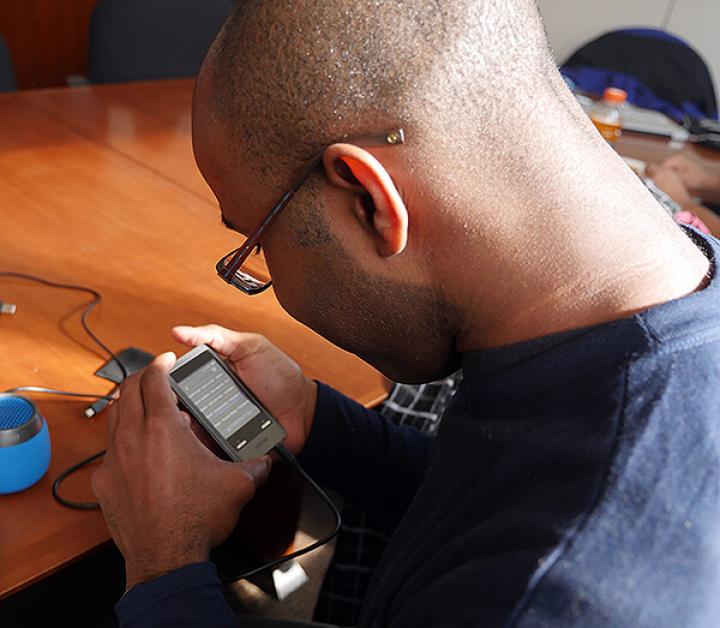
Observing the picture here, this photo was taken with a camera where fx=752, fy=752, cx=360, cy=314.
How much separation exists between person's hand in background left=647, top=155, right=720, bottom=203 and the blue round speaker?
1.68 m

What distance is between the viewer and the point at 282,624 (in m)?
0.93

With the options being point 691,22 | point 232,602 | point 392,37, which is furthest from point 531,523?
point 691,22

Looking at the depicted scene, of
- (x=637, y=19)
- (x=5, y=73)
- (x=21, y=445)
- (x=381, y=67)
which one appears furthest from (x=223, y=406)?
(x=637, y=19)

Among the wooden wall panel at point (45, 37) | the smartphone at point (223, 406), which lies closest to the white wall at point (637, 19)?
the wooden wall panel at point (45, 37)

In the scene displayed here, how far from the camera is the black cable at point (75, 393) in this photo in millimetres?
800

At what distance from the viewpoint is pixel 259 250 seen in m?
0.72

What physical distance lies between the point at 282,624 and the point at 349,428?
26 cm

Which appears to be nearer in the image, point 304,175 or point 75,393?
point 304,175

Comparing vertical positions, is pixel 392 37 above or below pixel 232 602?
above

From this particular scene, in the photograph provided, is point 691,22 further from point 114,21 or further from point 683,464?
point 683,464

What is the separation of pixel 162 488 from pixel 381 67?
0.47 metres

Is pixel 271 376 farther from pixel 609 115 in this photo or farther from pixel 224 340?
pixel 609 115

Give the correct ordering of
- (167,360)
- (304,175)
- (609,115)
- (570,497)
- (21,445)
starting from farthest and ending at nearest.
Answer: (609,115) < (167,360) < (21,445) < (304,175) < (570,497)

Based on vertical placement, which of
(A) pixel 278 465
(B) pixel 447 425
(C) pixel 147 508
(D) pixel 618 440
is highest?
(D) pixel 618 440
